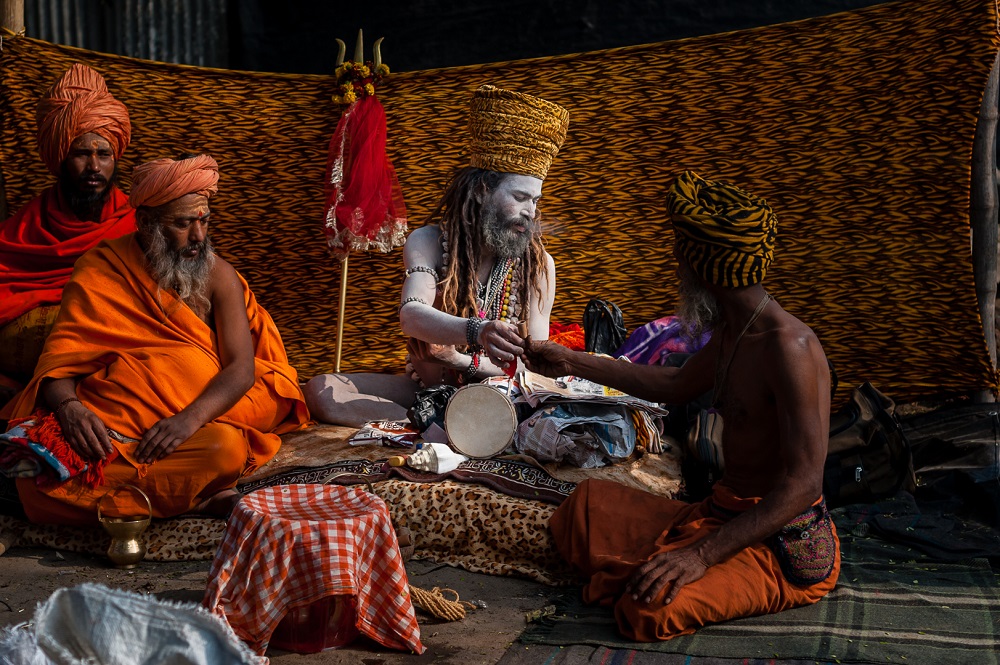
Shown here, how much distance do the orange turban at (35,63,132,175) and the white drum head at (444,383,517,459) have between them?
2.79 meters

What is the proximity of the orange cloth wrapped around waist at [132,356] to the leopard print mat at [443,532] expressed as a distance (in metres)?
0.37

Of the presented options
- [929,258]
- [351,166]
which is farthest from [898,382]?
[351,166]

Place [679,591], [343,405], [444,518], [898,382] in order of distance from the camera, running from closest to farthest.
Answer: [679,591]
[444,518]
[343,405]
[898,382]

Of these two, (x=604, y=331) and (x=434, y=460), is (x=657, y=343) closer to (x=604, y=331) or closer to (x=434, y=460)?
(x=604, y=331)

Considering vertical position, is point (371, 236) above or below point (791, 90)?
below

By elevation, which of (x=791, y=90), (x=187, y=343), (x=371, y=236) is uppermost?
(x=791, y=90)

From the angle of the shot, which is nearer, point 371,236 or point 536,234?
point 536,234

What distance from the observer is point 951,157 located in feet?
19.3

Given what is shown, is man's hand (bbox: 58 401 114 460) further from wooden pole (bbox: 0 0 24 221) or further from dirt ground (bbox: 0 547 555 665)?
wooden pole (bbox: 0 0 24 221)

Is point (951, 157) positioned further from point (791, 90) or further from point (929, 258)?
point (791, 90)

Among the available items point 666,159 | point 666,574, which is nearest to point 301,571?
point 666,574

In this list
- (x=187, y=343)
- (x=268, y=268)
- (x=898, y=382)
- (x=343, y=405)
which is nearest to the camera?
(x=187, y=343)

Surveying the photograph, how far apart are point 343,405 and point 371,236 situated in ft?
3.51

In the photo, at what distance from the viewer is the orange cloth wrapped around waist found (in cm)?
480
